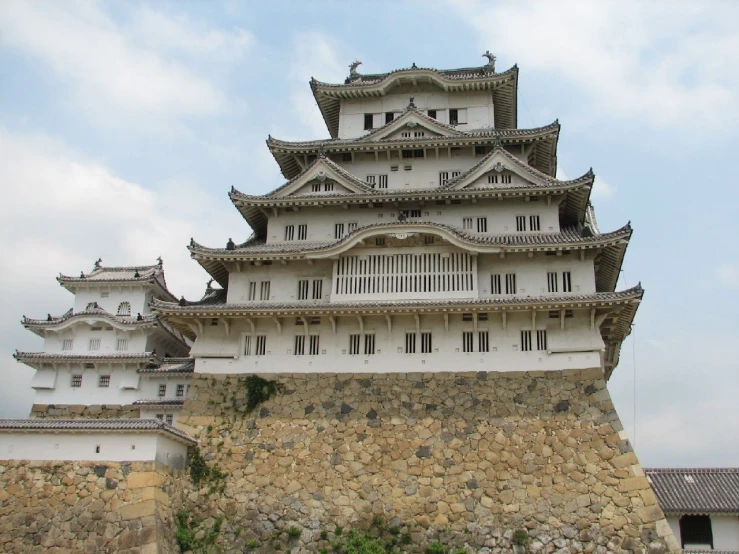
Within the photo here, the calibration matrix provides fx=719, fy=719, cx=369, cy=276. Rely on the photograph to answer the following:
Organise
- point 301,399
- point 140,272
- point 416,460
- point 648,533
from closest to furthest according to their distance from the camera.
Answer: point 648,533 < point 416,460 < point 301,399 < point 140,272

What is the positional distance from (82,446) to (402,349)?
11.7 m

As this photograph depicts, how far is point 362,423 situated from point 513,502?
595cm

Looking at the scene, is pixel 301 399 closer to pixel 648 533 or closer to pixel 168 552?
pixel 168 552

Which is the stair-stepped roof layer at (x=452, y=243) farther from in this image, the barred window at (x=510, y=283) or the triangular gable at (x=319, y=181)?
the triangular gable at (x=319, y=181)

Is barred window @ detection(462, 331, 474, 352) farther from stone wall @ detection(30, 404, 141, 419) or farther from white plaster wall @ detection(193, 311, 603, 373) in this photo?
stone wall @ detection(30, 404, 141, 419)

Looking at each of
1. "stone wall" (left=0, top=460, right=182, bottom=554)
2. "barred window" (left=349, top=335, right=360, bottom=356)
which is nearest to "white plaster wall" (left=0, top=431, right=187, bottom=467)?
"stone wall" (left=0, top=460, right=182, bottom=554)

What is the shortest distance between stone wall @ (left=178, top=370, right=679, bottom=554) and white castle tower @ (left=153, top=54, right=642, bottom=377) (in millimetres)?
1101

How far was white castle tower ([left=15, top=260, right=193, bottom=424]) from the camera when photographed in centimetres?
3741

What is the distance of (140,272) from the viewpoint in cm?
4328

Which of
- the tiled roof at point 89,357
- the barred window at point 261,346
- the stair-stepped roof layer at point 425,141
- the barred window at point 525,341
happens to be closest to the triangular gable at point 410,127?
the stair-stepped roof layer at point 425,141

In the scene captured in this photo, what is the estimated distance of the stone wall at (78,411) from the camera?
37.2 m

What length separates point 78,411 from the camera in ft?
124

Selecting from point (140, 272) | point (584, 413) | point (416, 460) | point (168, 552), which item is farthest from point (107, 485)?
point (140, 272)

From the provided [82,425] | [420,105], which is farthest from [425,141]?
[82,425]
